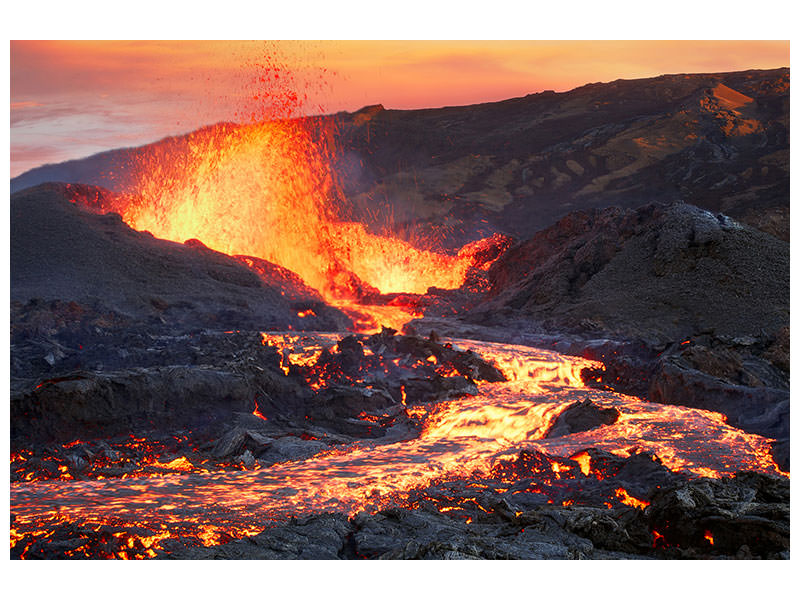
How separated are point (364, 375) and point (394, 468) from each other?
4.01m

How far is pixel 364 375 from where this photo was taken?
1126 cm

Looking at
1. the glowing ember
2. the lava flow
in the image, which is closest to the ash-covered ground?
the glowing ember

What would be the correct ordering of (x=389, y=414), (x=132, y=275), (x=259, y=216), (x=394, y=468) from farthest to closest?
(x=259, y=216) → (x=132, y=275) → (x=389, y=414) → (x=394, y=468)

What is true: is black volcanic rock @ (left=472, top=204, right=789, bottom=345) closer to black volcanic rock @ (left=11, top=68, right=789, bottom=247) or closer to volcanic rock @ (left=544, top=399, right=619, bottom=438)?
volcanic rock @ (left=544, top=399, right=619, bottom=438)

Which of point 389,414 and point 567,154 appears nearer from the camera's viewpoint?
point 389,414

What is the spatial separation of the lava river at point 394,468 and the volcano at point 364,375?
0.12ft

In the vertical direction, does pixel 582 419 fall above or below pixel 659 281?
below

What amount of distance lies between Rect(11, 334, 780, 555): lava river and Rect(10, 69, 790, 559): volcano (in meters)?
0.04

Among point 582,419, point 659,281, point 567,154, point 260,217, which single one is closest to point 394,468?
point 582,419

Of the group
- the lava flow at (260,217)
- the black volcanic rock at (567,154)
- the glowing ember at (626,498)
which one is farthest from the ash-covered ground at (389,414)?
the black volcanic rock at (567,154)

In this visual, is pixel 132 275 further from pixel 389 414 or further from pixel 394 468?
pixel 394 468

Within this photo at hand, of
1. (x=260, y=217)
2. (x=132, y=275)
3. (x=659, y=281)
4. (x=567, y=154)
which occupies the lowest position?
(x=659, y=281)

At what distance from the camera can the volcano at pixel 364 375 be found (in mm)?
5531

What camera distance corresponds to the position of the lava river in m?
5.79
